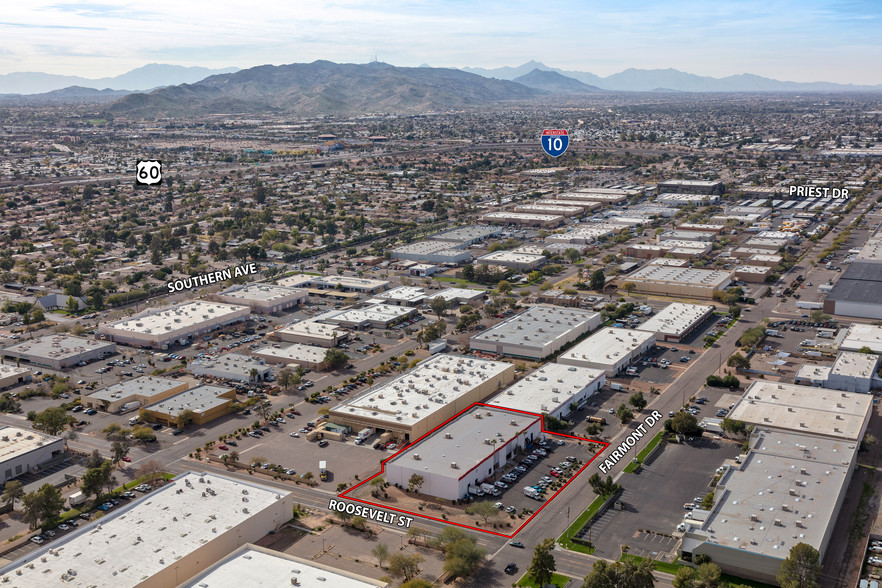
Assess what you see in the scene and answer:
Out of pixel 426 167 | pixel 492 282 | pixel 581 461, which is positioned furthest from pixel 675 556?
pixel 426 167

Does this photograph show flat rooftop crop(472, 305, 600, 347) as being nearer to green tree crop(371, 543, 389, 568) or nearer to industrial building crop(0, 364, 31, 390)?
green tree crop(371, 543, 389, 568)

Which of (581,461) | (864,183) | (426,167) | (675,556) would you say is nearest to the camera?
(675,556)

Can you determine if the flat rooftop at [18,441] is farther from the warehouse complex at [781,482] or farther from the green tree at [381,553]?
the warehouse complex at [781,482]

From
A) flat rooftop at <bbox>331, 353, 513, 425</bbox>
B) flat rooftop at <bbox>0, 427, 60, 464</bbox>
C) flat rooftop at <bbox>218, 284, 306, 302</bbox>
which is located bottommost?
flat rooftop at <bbox>0, 427, 60, 464</bbox>

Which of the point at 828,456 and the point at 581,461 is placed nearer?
the point at 828,456

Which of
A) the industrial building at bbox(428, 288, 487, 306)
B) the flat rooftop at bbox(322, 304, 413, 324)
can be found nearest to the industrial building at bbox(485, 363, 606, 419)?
the flat rooftop at bbox(322, 304, 413, 324)

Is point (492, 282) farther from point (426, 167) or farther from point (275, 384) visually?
point (426, 167)
